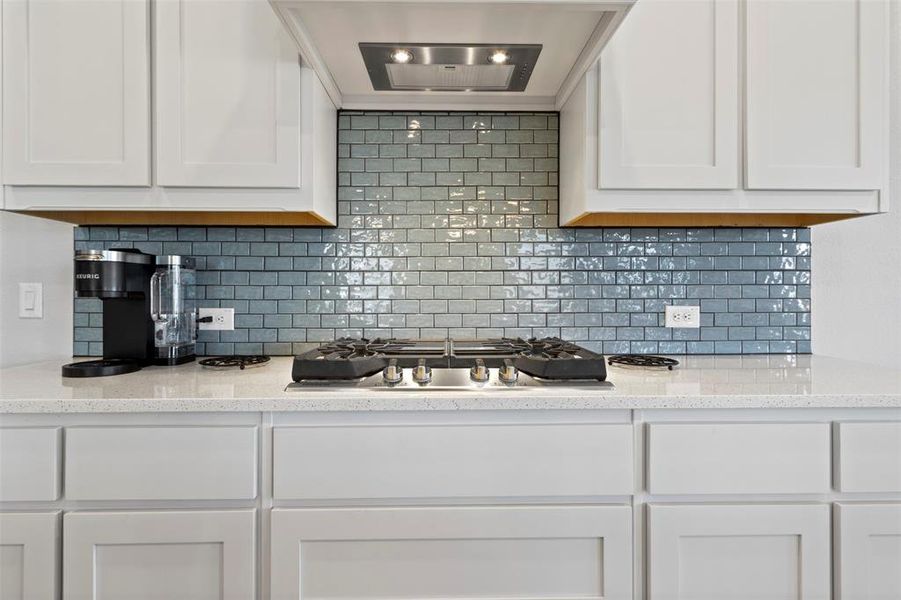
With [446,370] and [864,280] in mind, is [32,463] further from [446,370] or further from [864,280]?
[864,280]

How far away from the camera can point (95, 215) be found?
1677 millimetres

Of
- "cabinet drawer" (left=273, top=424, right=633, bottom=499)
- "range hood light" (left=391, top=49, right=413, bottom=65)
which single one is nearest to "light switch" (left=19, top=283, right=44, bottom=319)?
"cabinet drawer" (left=273, top=424, right=633, bottom=499)

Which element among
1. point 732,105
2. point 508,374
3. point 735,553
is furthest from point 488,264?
point 735,553

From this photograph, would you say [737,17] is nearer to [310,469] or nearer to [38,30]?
[310,469]

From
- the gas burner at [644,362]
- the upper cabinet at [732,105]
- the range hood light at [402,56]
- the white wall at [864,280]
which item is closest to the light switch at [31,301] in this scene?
the range hood light at [402,56]

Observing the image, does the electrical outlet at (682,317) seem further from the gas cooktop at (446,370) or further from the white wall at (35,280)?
the white wall at (35,280)

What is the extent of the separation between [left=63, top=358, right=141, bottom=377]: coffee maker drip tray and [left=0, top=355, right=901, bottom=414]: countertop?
1.2 inches

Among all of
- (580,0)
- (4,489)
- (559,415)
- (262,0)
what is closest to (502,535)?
(559,415)

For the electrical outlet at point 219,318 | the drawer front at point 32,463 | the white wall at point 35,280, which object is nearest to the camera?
the drawer front at point 32,463

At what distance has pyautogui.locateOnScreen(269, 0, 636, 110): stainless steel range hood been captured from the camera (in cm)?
126

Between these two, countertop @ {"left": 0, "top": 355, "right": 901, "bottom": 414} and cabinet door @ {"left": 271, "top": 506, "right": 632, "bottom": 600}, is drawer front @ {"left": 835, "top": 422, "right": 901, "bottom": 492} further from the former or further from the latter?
cabinet door @ {"left": 271, "top": 506, "right": 632, "bottom": 600}

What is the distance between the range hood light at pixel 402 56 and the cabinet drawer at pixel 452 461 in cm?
108

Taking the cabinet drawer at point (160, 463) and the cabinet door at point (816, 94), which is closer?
the cabinet drawer at point (160, 463)

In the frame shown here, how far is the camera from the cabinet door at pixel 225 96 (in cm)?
147
